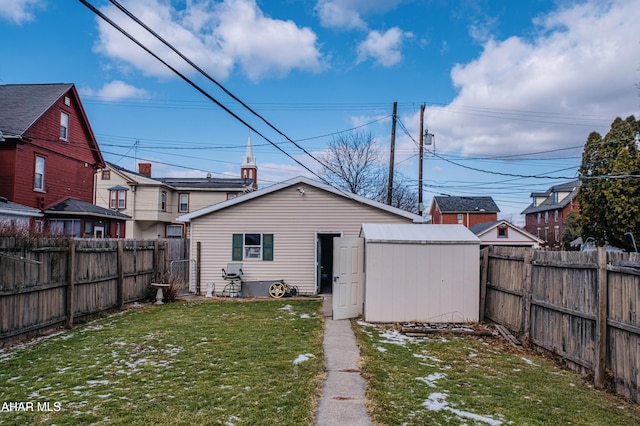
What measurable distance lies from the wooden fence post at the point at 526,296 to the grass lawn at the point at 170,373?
3.71 metres

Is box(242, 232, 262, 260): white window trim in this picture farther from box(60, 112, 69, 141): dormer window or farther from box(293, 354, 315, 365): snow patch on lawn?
box(60, 112, 69, 141): dormer window

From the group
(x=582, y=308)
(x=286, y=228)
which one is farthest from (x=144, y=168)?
(x=582, y=308)

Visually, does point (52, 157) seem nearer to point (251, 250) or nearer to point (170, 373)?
point (251, 250)

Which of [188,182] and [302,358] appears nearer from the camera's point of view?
[302,358]

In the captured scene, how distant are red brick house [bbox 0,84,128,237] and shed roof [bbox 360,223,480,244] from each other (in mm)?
13635

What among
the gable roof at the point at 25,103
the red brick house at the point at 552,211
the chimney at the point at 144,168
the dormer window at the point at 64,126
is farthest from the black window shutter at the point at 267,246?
the red brick house at the point at 552,211

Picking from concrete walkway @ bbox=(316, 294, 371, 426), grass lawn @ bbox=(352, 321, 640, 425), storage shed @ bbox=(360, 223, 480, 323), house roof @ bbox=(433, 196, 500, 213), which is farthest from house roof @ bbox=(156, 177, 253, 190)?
grass lawn @ bbox=(352, 321, 640, 425)

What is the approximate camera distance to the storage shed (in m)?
9.09

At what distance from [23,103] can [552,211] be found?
4352 centimetres

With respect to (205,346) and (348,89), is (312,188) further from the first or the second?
(205,346)

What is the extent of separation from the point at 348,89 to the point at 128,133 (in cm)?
1256

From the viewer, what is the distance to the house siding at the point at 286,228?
13617 millimetres

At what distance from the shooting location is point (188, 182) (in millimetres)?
32781

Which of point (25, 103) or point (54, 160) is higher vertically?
point (25, 103)
